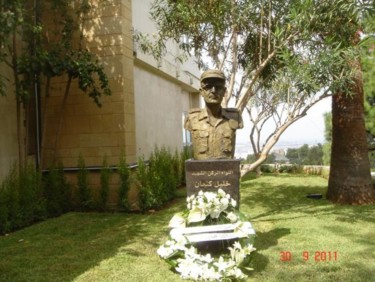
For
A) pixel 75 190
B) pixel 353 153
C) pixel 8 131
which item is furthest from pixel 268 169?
pixel 8 131

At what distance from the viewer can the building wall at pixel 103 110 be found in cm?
713

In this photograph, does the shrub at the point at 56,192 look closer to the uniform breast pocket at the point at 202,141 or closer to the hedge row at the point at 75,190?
the hedge row at the point at 75,190

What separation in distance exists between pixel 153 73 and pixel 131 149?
11.5 ft

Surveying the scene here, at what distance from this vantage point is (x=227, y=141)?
14.0 feet

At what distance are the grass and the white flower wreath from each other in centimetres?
24

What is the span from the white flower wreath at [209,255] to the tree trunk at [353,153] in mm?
3754

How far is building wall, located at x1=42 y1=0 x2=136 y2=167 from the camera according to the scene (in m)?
7.13

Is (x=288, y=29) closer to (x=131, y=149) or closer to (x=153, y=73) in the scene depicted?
(x=131, y=149)

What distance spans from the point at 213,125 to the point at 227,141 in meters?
0.24

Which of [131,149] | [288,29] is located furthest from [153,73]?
[288,29]

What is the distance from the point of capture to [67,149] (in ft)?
24.5
